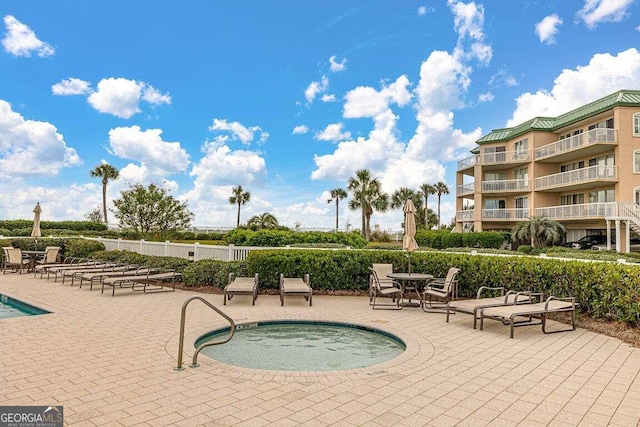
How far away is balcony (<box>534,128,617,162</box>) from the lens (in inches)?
1027

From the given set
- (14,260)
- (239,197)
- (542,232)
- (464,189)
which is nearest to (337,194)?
(239,197)

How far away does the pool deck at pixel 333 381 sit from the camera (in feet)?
12.5

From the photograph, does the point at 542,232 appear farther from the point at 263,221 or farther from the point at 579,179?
the point at 263,221

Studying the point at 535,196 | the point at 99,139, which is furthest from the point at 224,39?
the point at 535,196

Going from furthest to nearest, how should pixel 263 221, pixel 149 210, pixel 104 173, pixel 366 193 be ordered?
pixel 104 173 < pixel 366 193 < pixel 263 221 < pixel 149 210

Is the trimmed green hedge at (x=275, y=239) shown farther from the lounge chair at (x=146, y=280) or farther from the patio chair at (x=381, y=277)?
the patio chair at (x=381, y=277)

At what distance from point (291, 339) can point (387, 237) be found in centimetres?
3833

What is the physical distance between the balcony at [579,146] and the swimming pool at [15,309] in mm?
30474

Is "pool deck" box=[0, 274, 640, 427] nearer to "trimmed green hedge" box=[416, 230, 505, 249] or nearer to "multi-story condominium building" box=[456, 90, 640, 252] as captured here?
"multi-story condominium building" box=[456, 90, 640, 252]

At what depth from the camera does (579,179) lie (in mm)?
27875

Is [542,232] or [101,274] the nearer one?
[101,274]

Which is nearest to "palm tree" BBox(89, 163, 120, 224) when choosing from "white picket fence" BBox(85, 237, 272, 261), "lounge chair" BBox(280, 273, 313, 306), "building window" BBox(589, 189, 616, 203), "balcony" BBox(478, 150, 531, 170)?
"white picket fence" BBox(85, 237, 272, 261)

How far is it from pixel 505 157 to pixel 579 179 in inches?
309

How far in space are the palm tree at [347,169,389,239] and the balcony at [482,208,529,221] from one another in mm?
12727
